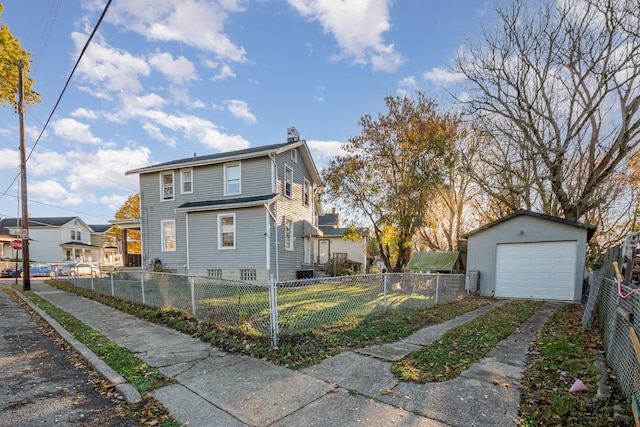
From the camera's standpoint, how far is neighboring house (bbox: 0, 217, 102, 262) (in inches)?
1300

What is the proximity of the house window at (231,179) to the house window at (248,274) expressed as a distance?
3830mm

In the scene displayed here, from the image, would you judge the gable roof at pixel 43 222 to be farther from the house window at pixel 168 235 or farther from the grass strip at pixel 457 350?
the grass strip at pixel 457 350

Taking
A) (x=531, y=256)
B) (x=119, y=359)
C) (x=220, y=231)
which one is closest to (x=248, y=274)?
(x=220, y=231)

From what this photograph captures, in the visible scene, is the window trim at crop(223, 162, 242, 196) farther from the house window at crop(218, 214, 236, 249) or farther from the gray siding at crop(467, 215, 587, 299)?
the gray siding at crop(467, 215, 587, 299)

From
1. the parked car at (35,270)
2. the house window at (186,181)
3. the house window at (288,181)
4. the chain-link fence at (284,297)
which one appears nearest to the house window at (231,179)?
the house window at (186,181)

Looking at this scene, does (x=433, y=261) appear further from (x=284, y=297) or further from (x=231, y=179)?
(x=231, y=179)

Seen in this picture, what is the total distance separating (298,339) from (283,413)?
202 cm

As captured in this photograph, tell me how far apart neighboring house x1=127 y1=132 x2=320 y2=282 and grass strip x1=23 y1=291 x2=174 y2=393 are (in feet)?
23.7

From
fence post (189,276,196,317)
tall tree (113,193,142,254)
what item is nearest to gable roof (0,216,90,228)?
tall tree (113,193,142,254)

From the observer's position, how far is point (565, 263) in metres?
9.91

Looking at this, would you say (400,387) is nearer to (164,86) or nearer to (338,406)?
(338,406)

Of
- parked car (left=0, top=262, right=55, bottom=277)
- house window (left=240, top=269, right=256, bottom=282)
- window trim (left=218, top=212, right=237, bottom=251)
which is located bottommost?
parked car (left=0, top=262, right=55, bottom=277)

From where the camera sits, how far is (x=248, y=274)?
536 inches

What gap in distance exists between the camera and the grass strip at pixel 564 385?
2580 mm
